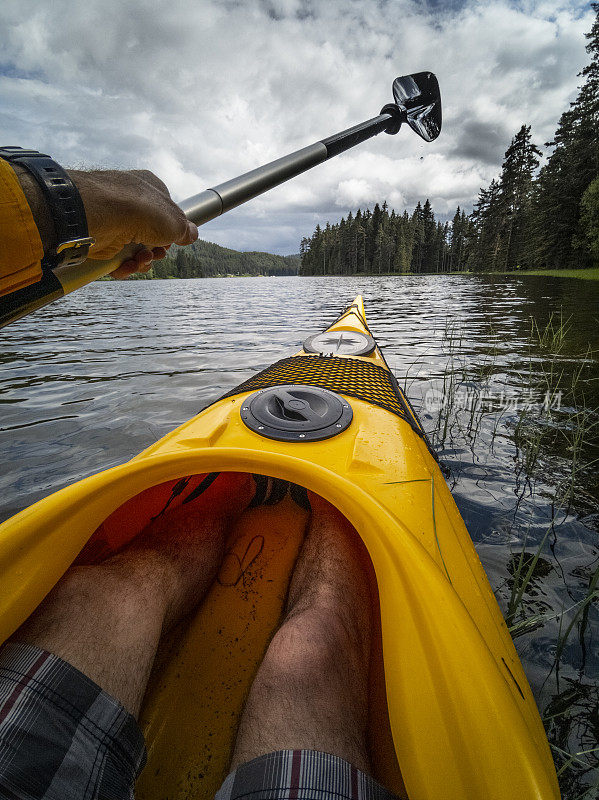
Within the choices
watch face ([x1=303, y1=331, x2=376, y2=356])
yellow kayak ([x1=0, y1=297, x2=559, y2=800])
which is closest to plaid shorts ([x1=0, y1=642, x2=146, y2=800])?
yellow kayak ([x1=0, y1=297, x2=559, y2=800])

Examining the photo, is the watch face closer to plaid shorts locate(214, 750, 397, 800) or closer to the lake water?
the lake water

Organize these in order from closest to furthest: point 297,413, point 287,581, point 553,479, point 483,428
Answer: point 287,581
point 297,413
point 553,479
point 483,428

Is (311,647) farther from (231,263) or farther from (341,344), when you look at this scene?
(231,263)

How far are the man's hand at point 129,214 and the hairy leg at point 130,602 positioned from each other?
1.06 m

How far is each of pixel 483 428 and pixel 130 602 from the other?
321 cm

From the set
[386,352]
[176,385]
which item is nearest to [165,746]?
[176,385]

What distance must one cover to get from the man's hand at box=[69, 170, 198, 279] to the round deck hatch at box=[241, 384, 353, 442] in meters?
0.84

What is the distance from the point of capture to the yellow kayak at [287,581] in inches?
28.1

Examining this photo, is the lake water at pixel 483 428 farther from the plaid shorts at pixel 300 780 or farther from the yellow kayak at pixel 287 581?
the plaid shorts at pixel 300 780

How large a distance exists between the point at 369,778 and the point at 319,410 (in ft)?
4.35

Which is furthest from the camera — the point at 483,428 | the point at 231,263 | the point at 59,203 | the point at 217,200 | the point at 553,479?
the point at 231,263

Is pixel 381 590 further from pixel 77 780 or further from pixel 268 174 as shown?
pixel 268 174

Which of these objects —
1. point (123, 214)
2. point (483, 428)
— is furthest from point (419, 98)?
point (123, 214)

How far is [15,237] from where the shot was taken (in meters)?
0.83
